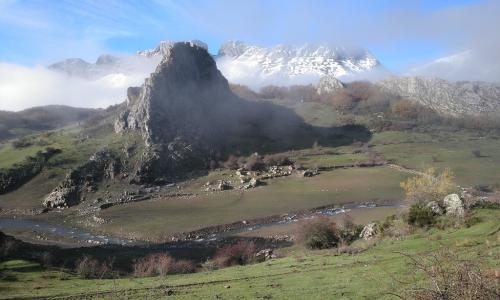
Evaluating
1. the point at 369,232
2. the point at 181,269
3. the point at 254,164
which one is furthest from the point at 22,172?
the point at 369,232

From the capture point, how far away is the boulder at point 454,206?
41.8 m

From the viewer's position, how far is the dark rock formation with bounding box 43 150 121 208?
12484cm

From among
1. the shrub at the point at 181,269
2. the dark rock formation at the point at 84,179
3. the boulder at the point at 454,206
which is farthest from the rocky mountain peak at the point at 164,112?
the boulder at the point at 454,206

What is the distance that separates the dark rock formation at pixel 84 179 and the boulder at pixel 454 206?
105 metres

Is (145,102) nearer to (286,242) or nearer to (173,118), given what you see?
(173,118)

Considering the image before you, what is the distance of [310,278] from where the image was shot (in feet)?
96.4

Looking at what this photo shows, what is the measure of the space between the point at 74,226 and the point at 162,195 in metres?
32.2

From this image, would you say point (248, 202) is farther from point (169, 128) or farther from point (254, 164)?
point (169, 128)

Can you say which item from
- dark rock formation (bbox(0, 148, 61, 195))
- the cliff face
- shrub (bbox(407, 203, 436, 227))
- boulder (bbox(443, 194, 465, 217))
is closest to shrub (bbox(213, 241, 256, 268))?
shrub (bbox(407, 203, 436, 227))

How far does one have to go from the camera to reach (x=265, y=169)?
16388 cm

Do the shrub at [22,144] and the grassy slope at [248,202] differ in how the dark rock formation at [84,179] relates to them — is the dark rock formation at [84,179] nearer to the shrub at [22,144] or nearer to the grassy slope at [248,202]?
the grassy slope at [248,202]

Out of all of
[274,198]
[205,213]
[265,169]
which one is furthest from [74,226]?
[265,169]

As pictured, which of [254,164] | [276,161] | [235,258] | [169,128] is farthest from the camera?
[169,128]

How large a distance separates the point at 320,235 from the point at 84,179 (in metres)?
106
